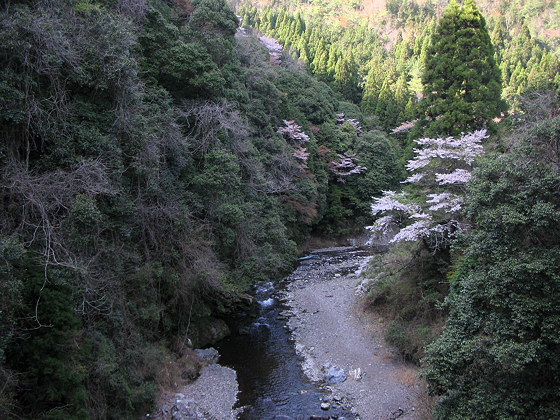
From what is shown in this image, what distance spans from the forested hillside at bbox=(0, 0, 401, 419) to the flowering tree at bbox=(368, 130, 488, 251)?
16.8ft

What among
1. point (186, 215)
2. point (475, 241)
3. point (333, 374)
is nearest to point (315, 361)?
point (333, 374)

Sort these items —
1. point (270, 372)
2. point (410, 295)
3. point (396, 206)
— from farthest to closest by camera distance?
point (410, 295), point (396, 206), point (270, 372)

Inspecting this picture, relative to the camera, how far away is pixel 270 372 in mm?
11281

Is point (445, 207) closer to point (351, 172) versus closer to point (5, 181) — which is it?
point (5, 181)

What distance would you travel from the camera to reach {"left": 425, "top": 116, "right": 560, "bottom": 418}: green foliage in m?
5.91

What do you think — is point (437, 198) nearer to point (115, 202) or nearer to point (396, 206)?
point (396, 206)

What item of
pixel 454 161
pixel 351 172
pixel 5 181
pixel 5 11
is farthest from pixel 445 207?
pixel 351 172

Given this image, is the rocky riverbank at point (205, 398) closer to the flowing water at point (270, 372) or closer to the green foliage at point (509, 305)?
the flowing water at point (270, 372)

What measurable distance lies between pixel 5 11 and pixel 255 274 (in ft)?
32.2

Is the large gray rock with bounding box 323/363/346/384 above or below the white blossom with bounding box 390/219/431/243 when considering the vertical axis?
below

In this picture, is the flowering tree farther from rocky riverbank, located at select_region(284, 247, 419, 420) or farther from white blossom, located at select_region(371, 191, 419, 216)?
rocky riverbank, located at select_region(284, 247, 419, 420)

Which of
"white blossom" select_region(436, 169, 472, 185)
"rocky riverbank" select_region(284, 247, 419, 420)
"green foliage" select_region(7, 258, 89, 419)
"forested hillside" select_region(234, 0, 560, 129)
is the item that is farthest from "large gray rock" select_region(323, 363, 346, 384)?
"forested hillside" select_region(234, 0, 560, 129)

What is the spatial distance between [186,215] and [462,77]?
41.2 feet

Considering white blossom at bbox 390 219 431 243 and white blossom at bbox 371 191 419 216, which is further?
white blossom at bbox 371 191 419 216
